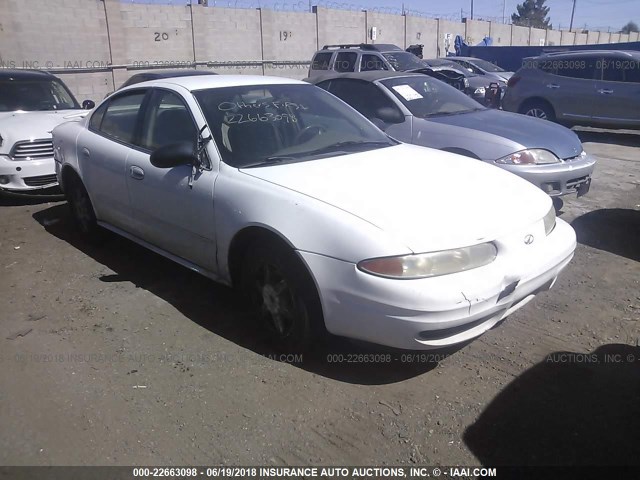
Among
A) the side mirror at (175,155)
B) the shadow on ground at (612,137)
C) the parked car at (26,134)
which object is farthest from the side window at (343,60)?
the side mirror at (175,155)

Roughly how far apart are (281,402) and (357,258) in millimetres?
868

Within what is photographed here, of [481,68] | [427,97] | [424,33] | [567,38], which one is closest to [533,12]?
[567,38]

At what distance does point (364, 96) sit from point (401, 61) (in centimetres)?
926

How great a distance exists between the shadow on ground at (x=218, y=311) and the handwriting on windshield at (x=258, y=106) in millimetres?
1350

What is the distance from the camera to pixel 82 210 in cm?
530

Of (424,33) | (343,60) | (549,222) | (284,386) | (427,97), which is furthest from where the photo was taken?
(424,33)

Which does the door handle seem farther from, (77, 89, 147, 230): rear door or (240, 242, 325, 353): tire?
(240, 242, 325, 353): tire

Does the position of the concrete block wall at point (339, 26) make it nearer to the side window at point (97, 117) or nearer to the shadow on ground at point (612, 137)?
the shadow on ground at point (612, 137)

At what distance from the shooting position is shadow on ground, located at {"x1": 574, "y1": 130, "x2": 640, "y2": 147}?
11116 mm

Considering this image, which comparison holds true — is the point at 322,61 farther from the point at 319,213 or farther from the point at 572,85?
the point at 319,213

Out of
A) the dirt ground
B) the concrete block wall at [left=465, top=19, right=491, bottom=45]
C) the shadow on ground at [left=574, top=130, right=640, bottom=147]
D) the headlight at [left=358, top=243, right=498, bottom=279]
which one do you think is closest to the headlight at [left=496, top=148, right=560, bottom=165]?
the dirt ground

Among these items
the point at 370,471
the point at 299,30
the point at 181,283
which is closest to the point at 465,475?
the point at 370,471

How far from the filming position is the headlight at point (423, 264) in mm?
2750

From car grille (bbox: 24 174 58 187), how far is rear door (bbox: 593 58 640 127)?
9809 millimetres
